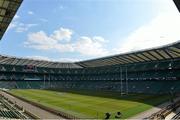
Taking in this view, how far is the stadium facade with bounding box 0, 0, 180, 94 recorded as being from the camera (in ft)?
348

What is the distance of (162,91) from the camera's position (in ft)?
333

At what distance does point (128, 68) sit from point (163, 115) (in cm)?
8606

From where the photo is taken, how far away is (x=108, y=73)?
14850 centimetres

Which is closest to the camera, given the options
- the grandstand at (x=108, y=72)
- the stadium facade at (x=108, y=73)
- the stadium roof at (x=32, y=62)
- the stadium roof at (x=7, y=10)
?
the stadium roof at (x=7, y=10)

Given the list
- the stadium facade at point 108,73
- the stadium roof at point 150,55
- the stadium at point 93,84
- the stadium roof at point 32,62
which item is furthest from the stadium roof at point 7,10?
the stadium roof at point 32,62

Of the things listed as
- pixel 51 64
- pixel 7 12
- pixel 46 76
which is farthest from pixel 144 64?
pixel 7 12

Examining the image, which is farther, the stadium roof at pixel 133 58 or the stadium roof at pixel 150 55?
the stadium roof at pixel 133 58

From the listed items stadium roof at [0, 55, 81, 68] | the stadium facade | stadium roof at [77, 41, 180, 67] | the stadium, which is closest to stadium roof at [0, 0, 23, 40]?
the stadium

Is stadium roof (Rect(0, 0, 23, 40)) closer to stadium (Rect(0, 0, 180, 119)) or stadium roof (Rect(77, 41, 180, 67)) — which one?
stadium (Rect(0, 0, 180, 119))

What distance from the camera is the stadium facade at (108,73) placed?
348 feet

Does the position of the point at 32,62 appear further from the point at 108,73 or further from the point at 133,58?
the point at 133,58

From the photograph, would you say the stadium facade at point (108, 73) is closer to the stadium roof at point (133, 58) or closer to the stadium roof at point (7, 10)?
the stadium roof at point (133, 58)

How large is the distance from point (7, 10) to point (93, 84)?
12271 cm

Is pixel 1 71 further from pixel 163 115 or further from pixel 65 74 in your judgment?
pixel 163 115
